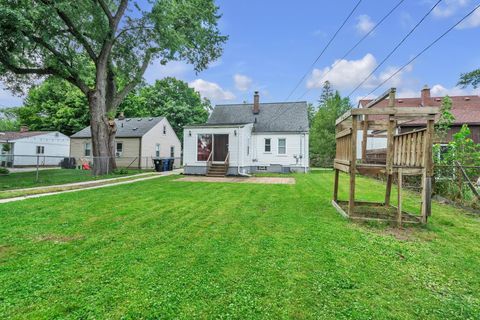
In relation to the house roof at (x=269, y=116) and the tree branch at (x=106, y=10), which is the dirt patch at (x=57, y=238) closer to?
the tree branch at (x=106, y=10)

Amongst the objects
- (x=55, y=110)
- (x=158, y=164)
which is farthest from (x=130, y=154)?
(x=55, y=110)

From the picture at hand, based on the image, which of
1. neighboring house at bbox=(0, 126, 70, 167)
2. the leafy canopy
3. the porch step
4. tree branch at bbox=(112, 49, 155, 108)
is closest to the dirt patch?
the leafy canopy

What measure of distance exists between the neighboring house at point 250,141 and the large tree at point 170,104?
40.8 ft

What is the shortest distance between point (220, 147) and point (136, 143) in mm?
10792

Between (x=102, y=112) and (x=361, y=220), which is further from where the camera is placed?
(x=102, y=112)

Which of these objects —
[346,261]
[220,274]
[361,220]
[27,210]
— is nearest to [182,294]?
[220,274]

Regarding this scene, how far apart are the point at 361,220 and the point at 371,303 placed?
3.35 meters

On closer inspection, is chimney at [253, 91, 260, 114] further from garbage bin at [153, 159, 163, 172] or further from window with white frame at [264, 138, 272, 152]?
garbage bin at [153, 159, 163, 172]

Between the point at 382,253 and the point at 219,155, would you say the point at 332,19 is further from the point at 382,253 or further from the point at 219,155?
the point at 382,253

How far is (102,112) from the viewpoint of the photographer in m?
15.0

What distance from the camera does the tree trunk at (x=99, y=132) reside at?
14.7 m

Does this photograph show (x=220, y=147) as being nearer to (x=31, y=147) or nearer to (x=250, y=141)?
(x=250, y=141)

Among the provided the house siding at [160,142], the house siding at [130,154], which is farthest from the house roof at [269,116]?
the house siding at [130,154]

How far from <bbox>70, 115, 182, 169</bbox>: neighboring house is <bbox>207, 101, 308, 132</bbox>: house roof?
6080 millimetres
